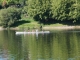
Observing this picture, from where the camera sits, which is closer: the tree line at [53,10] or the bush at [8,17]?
the tree line at [53,10]

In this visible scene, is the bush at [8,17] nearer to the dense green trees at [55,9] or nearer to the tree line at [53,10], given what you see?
the tree line at [53,10]

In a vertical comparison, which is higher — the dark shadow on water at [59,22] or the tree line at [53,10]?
the tree line at [53,10]

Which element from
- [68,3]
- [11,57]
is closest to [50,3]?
[68,3]

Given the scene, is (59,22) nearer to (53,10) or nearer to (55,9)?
(53,10)

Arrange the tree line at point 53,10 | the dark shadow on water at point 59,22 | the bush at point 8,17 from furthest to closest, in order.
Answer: the bush at point 8,17, the dark shadow on water at point 59,22, the tree line at point 53,10

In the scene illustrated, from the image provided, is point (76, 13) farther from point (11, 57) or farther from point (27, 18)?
point (11, 57)

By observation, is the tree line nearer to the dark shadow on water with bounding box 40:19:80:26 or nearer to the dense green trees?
the dense green trees

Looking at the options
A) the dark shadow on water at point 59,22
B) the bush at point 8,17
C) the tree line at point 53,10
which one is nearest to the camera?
the tree line at point 53,10

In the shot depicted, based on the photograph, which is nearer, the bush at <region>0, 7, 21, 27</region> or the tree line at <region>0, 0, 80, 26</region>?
the tree line at <region>0, 0, 80, 26</region>

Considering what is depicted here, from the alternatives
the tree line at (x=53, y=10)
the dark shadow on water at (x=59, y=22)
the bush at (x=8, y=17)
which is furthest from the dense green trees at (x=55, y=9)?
the bush at (x=8, y=17)

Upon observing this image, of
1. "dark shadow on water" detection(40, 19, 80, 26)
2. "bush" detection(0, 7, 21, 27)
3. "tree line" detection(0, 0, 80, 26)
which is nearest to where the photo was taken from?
"tree line" detection(0, 0, 80, 26)

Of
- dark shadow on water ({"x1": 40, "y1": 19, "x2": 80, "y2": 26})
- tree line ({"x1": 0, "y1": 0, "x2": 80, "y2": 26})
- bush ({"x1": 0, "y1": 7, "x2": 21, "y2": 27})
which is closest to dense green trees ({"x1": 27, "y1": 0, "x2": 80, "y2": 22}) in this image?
tree line ({"x1": 0, "y1": 0, "x2": 80, "y2": 26})

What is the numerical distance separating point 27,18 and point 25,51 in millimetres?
71064

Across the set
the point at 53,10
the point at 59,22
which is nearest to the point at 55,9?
the point at 53,10
